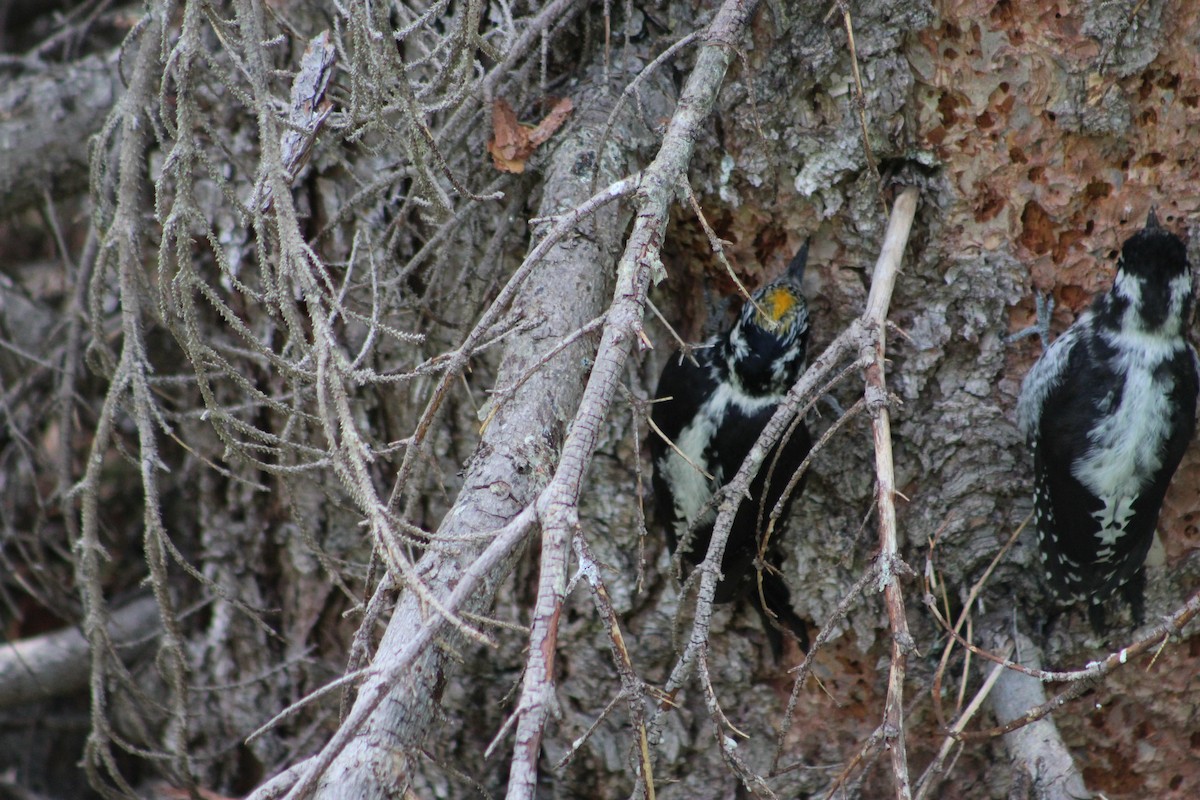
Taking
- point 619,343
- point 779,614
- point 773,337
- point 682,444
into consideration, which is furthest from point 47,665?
point 619,343

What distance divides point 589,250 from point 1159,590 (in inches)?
61.3

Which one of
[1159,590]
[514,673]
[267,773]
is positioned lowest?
[267,773]

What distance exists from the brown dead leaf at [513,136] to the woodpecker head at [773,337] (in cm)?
60

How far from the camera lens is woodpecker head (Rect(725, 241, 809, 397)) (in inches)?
92.0

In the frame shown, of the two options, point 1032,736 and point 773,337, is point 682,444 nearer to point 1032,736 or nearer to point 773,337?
point 773,337

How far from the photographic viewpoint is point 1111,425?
2.26 meters

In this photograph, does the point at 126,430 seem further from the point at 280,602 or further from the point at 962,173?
the point at 962,173

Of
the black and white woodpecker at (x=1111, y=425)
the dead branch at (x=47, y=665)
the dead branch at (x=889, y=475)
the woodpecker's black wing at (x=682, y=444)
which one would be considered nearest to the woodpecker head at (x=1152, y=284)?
the black and white woodpecker at (x=1111, y=425)

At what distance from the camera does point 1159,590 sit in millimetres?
2371

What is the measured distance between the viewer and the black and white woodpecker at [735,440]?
8.06 feet

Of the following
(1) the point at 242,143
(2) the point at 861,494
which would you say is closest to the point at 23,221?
(1) the point at 242,143

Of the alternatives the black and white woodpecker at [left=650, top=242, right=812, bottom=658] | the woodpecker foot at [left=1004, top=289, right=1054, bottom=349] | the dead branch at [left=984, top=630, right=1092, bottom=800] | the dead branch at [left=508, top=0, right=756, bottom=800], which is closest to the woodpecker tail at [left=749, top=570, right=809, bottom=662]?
the black and white woodpecker at [left=650, top=242, right=812, bottom=658]

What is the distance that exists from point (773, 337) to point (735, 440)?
0.29 m

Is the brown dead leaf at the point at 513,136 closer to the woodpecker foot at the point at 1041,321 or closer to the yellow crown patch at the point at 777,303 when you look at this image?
the yellow crown patch at the point at 777,303
